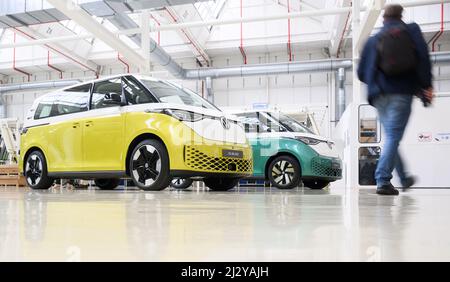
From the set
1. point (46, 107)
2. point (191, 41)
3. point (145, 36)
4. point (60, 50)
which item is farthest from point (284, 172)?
point (60, 50)

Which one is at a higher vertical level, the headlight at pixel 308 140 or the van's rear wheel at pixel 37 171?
the headlight at pixel 308 140

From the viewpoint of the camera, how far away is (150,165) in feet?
14.8

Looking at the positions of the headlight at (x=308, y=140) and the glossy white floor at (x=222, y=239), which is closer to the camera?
the glossy white floor at (x=222, y=239)

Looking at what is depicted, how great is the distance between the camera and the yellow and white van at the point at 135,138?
14.5ft

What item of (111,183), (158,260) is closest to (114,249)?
(158,260)

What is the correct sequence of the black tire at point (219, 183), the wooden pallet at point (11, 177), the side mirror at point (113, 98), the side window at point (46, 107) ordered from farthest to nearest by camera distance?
the wooden pallet at point (11, 177), the side window at point (46, 107), the black tire at point (219, 183), the side mirror at point (113, 98)

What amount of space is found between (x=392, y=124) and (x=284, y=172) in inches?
111

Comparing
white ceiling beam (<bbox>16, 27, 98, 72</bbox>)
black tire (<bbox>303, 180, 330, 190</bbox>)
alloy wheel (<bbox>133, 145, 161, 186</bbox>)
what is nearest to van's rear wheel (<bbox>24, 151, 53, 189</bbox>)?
alloy wheel (<bbox>133, 145, 161, 186</bbox>)

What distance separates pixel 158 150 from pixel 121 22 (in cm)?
582

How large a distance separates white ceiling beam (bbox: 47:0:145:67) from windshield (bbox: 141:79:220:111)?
105 inches

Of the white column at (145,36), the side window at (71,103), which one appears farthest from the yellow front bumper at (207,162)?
the white column at (145,36)

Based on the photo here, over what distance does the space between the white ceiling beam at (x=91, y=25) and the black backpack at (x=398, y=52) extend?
525 cm

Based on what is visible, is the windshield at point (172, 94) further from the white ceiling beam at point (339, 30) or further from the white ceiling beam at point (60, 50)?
the white ceiling beam at point (60, 50)

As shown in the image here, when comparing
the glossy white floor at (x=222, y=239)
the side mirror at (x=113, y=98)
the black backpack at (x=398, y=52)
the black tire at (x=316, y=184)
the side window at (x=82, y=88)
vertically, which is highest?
the side window at (x=82, y=88)
